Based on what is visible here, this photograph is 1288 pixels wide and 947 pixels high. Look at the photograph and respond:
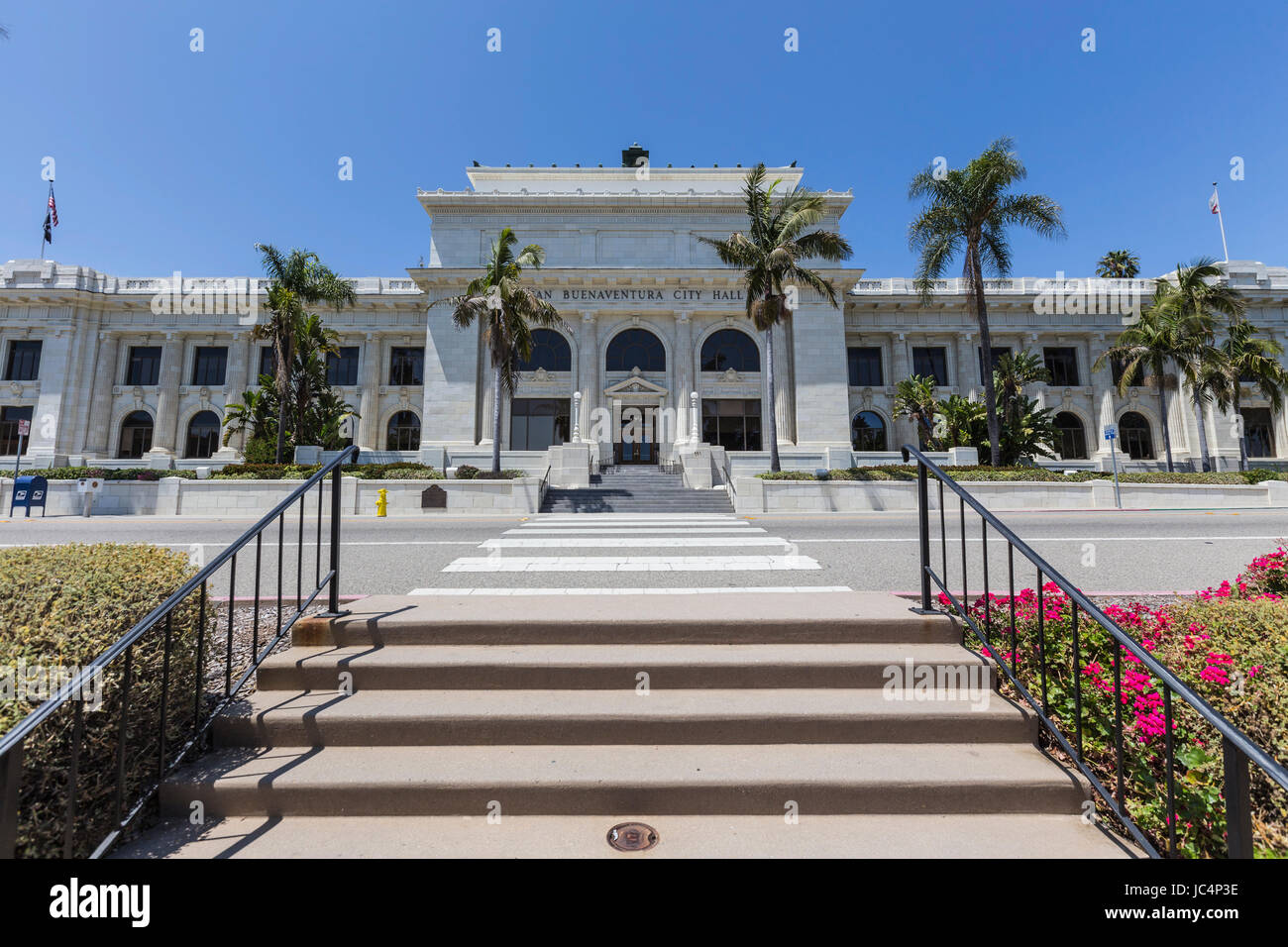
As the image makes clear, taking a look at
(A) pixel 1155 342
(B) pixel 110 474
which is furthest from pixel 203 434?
(A) pixel 1155 342

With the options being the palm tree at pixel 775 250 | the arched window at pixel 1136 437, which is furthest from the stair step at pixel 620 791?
the arched window at pixel 1136 437

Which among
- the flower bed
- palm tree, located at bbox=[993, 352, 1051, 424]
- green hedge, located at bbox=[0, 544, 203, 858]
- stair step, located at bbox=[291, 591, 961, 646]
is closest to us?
green hedge, located at bbox=[0, 544, 203, 858]

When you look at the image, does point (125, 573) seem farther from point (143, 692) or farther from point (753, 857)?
point (753, 857)

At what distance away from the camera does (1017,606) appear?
4.23m

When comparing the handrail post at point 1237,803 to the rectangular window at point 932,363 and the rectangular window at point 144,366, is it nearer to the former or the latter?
the rectangular window at point 932,363

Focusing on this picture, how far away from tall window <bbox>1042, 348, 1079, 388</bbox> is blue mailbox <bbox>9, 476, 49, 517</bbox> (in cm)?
5506

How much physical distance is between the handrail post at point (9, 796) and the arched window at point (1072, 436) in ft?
162

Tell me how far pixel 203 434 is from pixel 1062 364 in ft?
202

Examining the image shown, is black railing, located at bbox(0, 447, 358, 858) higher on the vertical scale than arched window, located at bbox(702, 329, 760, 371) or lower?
lower

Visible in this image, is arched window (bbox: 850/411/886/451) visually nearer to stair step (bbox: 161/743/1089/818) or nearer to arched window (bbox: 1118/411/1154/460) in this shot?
arched window (bbox: 1118/411/1154/460)

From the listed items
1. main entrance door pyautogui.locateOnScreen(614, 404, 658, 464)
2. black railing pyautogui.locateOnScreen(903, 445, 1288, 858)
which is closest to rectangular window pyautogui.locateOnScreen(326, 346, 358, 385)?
main entrance door pyautogui.locateOnScreen(614, 404, 658, 464)

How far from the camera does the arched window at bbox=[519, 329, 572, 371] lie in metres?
34.9

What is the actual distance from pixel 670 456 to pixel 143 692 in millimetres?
31186
